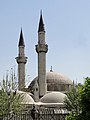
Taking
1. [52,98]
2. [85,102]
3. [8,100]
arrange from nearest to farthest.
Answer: [85,102]
[8,100]
[52,98]

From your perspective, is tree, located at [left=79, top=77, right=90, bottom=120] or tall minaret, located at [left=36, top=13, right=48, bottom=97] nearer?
tree, located at [left=79, top=77, right=90, bottom=120]

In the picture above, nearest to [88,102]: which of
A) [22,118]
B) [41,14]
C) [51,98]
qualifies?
[22,118]

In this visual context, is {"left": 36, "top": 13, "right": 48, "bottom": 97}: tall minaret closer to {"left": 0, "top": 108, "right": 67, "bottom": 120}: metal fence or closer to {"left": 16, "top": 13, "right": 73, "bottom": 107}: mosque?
{"left": 16, "top": 13, "right": 73, "bottom": 107}: mosque

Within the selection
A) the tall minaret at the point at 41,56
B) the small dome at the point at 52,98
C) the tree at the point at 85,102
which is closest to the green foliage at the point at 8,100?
the tree at the point at 85,102

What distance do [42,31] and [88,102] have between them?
36773 millimetres

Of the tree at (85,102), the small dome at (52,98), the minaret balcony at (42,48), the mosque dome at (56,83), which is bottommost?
the tree at (85,102)

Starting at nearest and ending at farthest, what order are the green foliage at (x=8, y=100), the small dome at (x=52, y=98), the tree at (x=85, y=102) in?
the tree at (x=85, y=102), the green foliage at (x=8, y=100), the small dome at (x=52, y=98)

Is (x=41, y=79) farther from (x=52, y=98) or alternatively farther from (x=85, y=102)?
(x=85, y=102)

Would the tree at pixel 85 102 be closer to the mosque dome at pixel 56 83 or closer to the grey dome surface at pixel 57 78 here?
the mosque dome at pixel 56 83

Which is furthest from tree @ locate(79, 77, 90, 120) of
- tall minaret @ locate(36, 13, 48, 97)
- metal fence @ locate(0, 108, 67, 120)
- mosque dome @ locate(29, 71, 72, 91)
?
mosque dome @ locate(29, 71, 72, 91)

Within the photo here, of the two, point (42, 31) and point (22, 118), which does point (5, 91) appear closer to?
point (22, 118)

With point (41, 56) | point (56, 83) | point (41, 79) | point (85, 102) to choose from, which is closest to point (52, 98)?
point (41, 79)

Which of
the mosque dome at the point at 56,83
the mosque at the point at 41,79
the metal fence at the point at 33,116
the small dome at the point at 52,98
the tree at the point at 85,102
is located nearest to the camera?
the tree at the point at 85,102

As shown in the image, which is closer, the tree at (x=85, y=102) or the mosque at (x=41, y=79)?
the tree at (x=85, y=102)
